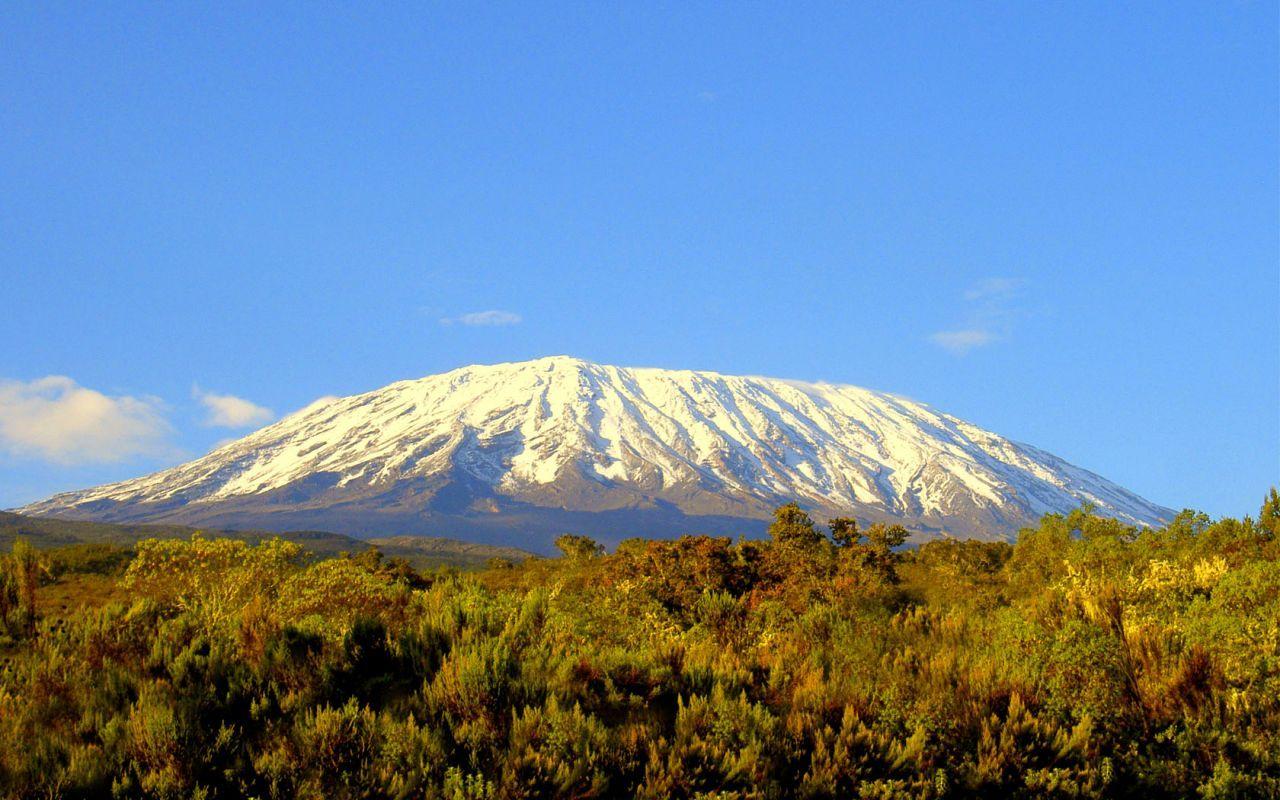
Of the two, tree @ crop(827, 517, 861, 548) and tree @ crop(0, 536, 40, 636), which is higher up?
tree @ crop(0, 536, 40, 636)

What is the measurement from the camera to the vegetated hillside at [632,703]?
31.4 feet

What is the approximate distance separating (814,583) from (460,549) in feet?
572

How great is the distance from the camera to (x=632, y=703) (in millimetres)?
11812

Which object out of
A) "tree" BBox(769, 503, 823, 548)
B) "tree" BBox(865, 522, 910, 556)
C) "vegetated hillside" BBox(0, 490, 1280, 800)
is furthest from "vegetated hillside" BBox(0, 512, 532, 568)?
"vegetated hillside" BBox(0, 490, 1280, 800)

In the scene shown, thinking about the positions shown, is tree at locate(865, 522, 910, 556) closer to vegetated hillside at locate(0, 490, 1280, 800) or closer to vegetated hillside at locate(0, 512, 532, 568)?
vegetated hillside at locate(0, 490, 1280, 800)

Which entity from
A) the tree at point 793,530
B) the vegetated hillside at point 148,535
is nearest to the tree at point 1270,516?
the tree at point 793,530

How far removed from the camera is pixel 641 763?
1018 centimetres

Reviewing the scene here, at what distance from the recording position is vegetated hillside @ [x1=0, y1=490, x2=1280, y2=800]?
377 inches

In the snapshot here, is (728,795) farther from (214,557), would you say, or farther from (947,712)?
(214,557)

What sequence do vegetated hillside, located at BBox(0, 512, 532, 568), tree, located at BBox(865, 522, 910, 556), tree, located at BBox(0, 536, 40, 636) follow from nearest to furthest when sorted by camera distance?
tree, located at BBox(0, 536, 40, 636), tree, located at BBox(865, 522, 910, 556), vegetated hillside, located at BBox(0, 512, 532, 568)

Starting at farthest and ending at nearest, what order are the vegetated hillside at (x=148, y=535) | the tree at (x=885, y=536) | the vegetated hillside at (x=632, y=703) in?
the vegetated hillside at (x=148, y=535) → the tree at (x=885, y=536) → the vegetated hillside at (x=632, y=703)

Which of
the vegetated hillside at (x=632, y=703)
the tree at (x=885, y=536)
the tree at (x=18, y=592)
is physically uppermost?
the tree at (x=18, y=592)

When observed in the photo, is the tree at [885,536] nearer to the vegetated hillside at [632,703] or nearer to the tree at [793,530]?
the tree at [793,530]

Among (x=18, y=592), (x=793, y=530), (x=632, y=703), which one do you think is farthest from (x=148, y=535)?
(x=632, y=703)
